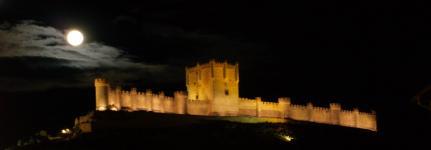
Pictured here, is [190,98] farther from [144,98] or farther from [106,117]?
[106,117]

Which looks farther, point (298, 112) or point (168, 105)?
point (298, 112)

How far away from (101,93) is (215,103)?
12.3 metres

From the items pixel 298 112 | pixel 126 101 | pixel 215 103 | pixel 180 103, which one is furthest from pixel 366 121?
pixel 126 101

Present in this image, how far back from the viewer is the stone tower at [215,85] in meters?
60.4

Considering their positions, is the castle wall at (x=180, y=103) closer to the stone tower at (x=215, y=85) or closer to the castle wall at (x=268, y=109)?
the stone tower at (x=215, y=85)

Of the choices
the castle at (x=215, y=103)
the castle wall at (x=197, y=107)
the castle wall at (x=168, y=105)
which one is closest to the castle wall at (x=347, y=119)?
the castle at (x=215, y=103)

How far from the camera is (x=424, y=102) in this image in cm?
1141

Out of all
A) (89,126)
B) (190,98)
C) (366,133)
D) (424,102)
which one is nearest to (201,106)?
(190,98)

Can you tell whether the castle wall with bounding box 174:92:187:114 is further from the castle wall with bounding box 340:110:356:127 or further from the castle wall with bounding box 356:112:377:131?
the castle wall with bounding box 356:112:377:131

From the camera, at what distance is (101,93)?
55.8m

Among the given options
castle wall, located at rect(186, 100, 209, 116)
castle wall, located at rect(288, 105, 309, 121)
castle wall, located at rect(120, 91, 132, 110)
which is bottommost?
castle wall, located at rect(288, 105, 309, 121)

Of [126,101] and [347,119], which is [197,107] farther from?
[347,119]

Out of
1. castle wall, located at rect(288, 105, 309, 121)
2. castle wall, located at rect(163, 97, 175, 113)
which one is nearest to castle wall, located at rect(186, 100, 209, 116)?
castle wall, located at rect(163, 97, 175, 113)

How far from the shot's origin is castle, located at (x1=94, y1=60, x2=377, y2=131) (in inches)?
2207
